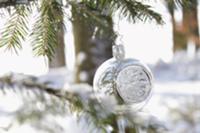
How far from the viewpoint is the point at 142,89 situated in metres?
0.91

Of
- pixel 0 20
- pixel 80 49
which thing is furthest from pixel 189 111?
pixel 0 20

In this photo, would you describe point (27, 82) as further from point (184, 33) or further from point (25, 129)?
point (184, 33)

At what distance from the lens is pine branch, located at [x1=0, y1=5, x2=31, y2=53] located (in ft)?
2.20

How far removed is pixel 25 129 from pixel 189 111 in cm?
230

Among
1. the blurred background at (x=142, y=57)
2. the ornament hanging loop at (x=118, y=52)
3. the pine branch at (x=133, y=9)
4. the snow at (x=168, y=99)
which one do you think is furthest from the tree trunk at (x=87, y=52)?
the pine branch at (x=133, y=9)

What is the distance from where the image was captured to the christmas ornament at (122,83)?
2.84ft

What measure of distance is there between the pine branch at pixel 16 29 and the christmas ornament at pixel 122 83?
9.6 inches

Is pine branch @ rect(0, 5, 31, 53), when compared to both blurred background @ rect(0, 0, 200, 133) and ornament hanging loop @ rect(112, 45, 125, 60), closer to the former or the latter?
blurred background @ rect(0, 0, 200, 133)

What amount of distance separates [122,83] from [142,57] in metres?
5.88

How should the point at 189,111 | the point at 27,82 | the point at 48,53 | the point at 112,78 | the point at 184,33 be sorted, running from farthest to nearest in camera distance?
the point at 184,33 < the point at 189,111 < the point at 27,82 < the point at 112,78 < the point at 48,53

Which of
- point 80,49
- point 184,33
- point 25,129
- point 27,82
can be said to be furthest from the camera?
point 184,33

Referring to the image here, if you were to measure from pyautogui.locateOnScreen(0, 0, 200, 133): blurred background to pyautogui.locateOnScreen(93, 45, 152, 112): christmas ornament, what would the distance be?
0.16 feet

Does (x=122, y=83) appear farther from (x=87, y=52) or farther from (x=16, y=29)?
(x=87, y=52)

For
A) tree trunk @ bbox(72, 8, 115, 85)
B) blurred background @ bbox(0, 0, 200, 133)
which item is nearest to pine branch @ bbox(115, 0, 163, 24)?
blurred background @ bbox(0, 0, 200, 133)
